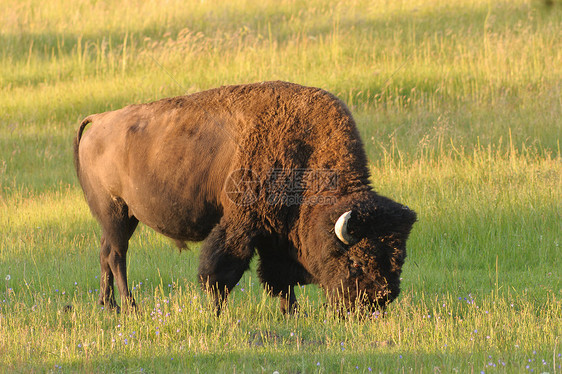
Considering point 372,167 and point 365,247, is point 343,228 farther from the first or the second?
point 372,167

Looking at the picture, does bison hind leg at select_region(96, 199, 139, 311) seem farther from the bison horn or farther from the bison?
the bison horn

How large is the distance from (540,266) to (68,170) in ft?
27.9

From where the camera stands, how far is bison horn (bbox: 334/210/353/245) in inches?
232

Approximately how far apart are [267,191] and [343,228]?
0.82 meters

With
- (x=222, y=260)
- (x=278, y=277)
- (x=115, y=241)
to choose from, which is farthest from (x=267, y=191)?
(x=115, y=241)

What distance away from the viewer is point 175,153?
671cm

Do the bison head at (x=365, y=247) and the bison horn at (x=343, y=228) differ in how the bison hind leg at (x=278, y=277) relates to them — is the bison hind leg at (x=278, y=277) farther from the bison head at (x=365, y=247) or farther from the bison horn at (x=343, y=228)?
the bison horn at (x=343, y=228)

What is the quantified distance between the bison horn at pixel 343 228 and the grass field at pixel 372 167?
0.71 metres

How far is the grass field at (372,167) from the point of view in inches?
213

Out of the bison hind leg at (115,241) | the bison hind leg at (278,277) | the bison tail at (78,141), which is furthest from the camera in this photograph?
the bison tail at (78,141)

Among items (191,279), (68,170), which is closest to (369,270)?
(191,279)

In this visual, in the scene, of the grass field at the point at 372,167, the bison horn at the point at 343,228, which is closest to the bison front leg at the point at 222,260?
the grass field at the point at 372,167

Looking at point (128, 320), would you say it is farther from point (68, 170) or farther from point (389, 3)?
point (389, 3)

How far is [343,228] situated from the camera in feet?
19.4
